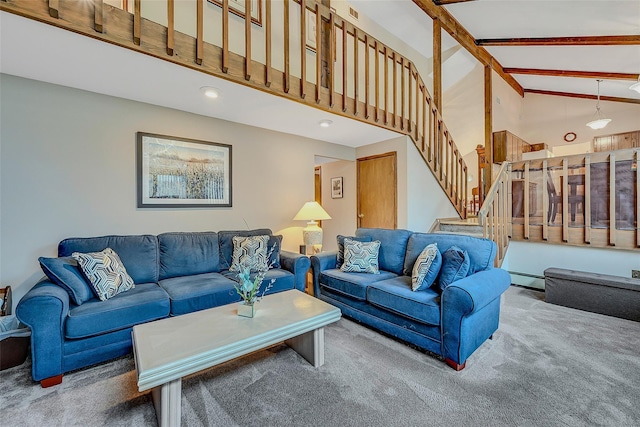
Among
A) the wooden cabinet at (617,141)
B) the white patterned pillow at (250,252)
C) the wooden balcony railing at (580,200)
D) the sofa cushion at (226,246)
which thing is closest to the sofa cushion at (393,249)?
the white patterned pillow at (250,252)

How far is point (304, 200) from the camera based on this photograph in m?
4.54

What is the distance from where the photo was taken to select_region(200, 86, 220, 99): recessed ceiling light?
2.72 meters

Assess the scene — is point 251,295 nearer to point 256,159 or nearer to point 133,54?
point 133,54

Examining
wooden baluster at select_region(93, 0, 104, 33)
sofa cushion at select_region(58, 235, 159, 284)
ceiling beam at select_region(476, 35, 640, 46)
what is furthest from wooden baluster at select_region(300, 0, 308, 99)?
ceiling beam at select_region(476, 35, 640, 46)

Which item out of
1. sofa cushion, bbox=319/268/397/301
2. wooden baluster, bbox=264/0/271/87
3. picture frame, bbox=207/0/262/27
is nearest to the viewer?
wooden baluster, bbox=264/0/271/87

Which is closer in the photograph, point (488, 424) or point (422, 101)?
point (488, 424)

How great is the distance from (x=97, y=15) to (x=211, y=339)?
2.24m

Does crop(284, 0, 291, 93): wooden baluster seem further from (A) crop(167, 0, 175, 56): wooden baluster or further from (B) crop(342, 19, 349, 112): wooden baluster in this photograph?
(A) crop(167, 0, 175, 56): wooden baluster

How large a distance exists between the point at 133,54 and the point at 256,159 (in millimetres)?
1982

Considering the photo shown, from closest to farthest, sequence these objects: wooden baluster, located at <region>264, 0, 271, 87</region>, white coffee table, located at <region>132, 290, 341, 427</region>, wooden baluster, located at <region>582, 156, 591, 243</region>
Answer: white coffee table, located at <region>132, 290, 341, 427</region> < wooden baluster, located at <region>264, 0, 271, 87</region> < wooden baluster, located at <region>582, 156, 591, 243</region>

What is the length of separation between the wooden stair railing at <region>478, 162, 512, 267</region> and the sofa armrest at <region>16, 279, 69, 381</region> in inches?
166

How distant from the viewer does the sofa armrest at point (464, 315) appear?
6.41 ft

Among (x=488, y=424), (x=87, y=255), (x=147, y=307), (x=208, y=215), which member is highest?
(x=208, y=215)

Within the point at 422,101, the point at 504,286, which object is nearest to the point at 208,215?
the point at 504,286
